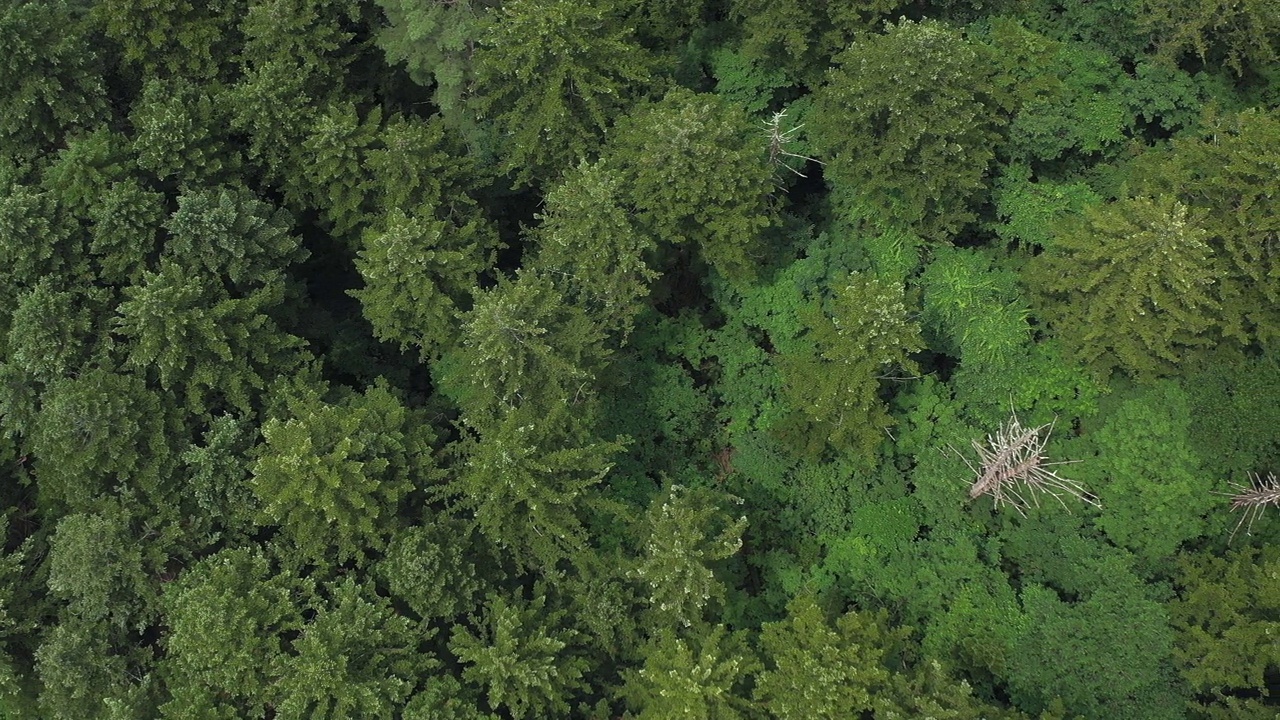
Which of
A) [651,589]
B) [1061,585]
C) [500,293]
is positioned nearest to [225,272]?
[500,293]

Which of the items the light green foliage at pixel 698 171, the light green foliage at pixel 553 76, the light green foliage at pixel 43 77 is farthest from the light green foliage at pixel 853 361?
the light green foliage at pixel 43 77

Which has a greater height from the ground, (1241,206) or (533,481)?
(1241,206)

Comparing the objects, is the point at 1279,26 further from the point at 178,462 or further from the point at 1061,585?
the point at 178,462

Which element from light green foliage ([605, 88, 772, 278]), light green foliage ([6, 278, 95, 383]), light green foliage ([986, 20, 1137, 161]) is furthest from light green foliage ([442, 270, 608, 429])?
light green foliage ([986, 20, 1137, 161])

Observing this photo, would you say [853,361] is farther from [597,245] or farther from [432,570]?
[432,570]

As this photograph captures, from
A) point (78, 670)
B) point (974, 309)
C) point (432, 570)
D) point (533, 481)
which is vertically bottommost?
point (78, 670)

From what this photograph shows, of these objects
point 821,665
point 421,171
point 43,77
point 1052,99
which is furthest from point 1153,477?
point 43,77
